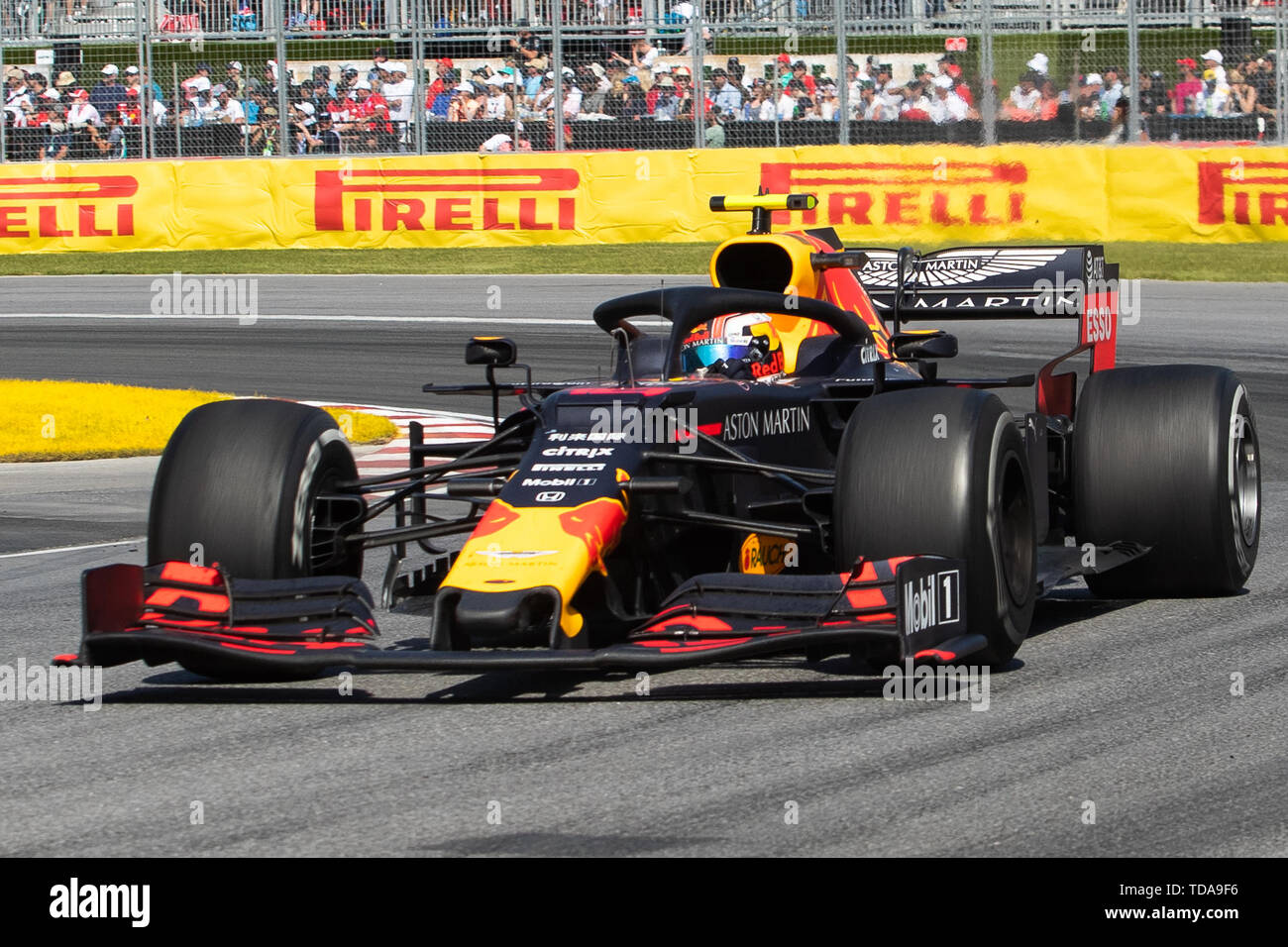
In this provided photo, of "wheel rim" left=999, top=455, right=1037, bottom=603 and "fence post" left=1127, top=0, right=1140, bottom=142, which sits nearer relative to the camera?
"wheel rim" left=999, top=455, right=1037, bottom=603

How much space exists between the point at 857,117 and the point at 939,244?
2029 millimetres

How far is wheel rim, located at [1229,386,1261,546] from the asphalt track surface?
282mm

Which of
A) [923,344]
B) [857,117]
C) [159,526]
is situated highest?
[857,117]

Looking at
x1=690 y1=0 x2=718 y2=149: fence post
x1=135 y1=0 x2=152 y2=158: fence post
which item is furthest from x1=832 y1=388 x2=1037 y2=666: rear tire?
x1=135 y1=0 x2=152 y2=158: fence post

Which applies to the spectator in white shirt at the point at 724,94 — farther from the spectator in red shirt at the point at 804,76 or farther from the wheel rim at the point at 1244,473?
the wheel rim at the point at 1244,473

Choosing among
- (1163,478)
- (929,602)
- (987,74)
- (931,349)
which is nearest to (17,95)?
(987,74)

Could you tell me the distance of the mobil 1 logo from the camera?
19.5ft

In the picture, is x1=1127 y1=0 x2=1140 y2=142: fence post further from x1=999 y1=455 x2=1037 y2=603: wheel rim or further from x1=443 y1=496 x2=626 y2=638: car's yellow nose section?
x1=443 y1=496 x2=626 y2=638: car's yellow nose section

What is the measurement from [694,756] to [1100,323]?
454cm

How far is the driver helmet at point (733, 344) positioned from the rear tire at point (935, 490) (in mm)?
1348

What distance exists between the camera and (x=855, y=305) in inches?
354

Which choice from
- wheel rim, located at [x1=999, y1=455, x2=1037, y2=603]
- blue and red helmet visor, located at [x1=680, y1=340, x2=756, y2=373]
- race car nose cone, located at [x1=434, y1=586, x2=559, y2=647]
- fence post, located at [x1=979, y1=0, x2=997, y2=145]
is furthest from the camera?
fence post, located at [x1=979, y1=0, x2=997, y2=145]

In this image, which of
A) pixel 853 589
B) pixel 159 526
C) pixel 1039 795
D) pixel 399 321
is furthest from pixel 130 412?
pixel 1039 795
